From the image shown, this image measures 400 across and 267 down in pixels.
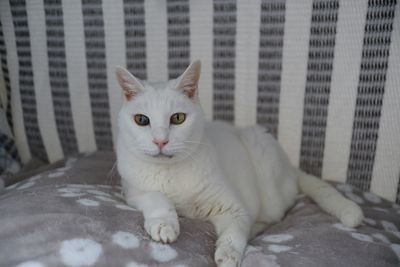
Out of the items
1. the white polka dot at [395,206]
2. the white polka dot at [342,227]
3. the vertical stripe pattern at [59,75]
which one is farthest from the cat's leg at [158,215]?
the white polka dot at [395,206]

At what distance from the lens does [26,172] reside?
4.68 feet

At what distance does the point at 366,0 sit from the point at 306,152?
1.87ft

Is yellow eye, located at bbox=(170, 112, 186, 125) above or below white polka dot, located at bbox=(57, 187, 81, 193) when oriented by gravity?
above

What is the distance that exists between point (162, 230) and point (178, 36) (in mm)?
818

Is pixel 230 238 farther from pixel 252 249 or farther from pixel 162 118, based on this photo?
pixel 162 118

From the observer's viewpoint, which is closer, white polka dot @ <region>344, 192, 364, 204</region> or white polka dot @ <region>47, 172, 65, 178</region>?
white polka dot @ <region>47, 172, 65, 178</region>

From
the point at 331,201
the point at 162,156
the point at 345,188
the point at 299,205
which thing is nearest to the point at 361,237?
the point at 331,201

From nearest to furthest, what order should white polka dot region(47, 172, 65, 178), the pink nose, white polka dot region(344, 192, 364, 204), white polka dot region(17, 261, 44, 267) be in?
white polka dot region(17, 261, 44, 267) < the pink nose < white polka dot region(47, 172, 65, 178) < white polka dot region(344, 192, 364, 204)

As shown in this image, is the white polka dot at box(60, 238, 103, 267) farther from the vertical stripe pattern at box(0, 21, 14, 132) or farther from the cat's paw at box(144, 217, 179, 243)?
the vertical stripe pattern at box(0, 21, 14, 132)

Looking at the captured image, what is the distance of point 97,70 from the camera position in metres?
1.45

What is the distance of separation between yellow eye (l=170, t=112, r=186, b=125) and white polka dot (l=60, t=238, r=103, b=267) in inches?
13.5

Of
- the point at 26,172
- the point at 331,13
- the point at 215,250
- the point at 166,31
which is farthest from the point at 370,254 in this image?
the point at 26,172

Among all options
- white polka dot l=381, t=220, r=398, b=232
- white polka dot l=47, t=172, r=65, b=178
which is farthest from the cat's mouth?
white polka dot l=381, t=220, r=398, b=232

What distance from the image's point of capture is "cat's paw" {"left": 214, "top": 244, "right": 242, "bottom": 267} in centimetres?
81
